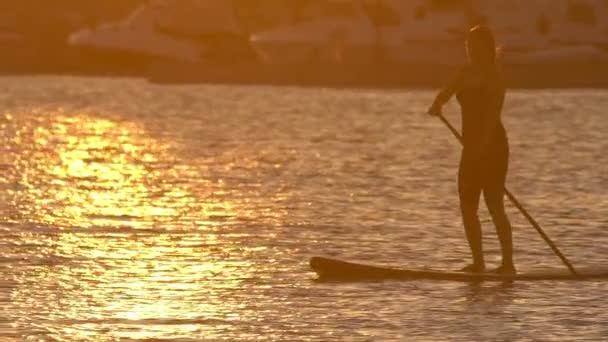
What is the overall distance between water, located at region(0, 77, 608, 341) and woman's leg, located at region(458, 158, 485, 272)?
1.70ft

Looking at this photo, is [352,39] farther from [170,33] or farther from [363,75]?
[170,33]

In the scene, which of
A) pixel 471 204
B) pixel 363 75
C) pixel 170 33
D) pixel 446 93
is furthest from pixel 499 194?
pixel 170 33

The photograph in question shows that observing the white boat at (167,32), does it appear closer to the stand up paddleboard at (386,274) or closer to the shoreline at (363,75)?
the shoreline at (363,75)

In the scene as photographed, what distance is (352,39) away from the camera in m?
76.9

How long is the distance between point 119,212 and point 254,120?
1070 inches

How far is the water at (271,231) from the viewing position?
15.2 meters

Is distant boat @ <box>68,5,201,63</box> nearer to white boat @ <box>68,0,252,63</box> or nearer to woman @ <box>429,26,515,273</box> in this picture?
white boat @ <box>68,0,252,63</box>

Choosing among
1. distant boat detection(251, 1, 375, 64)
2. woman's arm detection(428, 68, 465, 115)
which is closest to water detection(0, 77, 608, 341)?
woman's arm detection(428, 68, 465, 115)

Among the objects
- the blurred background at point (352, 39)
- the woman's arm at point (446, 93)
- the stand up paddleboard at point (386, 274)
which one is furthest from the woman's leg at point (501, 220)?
the blurred background at point (352, 39)

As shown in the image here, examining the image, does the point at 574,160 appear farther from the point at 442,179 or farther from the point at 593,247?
the point at 593,247

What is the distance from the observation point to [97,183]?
96.4ft

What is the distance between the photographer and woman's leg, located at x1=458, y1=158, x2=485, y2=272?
17.5 meters

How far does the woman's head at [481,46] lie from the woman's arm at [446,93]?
0.17 meters

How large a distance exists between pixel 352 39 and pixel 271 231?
55.2 metres
